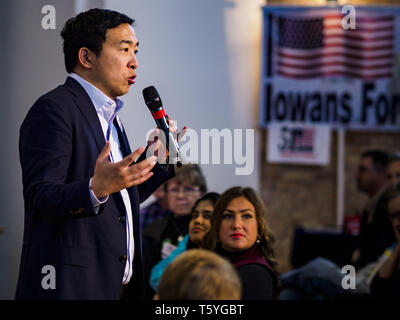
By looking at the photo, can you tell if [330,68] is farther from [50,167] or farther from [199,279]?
[199,279]

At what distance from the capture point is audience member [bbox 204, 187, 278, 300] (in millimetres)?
2377

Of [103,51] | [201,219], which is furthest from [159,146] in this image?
[201,219]

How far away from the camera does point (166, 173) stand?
2021 mm

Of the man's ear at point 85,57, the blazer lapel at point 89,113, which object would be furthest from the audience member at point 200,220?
the man's ear at point 85,57

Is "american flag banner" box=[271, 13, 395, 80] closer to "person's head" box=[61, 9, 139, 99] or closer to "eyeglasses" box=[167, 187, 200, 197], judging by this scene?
"eyeglasses" box=[167, 187, 200, 197]

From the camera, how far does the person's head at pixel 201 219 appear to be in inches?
110

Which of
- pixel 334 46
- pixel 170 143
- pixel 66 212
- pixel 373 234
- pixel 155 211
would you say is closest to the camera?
pixel 66 212

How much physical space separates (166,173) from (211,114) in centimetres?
286

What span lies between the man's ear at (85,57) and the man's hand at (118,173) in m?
0.42

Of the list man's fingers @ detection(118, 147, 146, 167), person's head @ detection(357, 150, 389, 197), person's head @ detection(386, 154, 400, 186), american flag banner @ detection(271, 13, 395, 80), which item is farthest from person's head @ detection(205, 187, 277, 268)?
american flag banner @ detection(271, 13, 395, 80)

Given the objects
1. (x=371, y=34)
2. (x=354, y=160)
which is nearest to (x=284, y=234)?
(x=354, y=160)

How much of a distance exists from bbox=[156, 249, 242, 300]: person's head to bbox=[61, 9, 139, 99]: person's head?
64 centimetres

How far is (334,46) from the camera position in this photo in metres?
7.12

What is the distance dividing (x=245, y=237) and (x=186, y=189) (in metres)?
0.83
